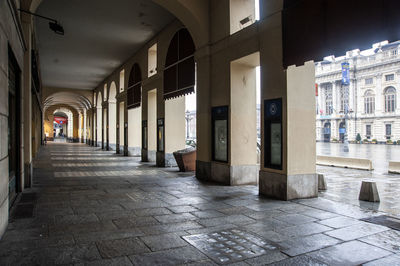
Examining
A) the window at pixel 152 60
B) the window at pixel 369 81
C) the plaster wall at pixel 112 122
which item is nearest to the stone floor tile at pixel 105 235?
the window at pixel 152 60

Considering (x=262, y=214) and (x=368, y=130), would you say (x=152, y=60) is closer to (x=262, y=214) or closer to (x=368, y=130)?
(x=262, y=214)

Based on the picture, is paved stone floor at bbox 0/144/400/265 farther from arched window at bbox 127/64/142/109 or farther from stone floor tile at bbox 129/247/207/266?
arched window at bbox 127/64/142/109

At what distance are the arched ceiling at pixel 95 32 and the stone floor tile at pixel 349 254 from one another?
35.7 feet

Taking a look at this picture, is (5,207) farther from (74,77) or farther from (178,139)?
(74,77)

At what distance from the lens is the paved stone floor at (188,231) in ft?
12.6

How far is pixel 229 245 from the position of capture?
14.0 ft

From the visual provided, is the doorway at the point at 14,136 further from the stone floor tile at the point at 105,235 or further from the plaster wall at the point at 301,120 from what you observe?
the plaster wall at the point at 301,120

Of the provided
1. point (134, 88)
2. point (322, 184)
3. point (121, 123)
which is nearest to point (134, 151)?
point (121, 123)

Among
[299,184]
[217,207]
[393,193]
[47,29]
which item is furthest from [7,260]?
[47,29]

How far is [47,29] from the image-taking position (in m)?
14.9

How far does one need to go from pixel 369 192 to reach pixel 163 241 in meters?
5.35

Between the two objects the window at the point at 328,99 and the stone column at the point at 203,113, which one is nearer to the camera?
the stone column at the point at 203,113

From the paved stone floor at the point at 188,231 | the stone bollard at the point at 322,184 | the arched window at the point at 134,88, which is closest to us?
the paved stone floor at the point at 188,231

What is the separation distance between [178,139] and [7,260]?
1119 cm
